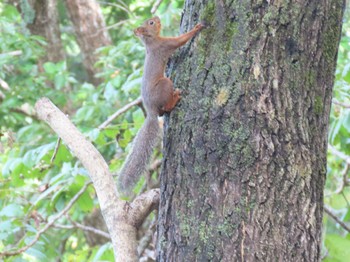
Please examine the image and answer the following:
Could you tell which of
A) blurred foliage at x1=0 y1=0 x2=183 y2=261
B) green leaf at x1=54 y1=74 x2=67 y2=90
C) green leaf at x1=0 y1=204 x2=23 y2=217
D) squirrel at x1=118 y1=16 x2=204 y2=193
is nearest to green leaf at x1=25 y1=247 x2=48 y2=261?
blurred foliage at x1=0 y1=0 x2=183 y2=261

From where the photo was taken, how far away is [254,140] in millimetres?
1539

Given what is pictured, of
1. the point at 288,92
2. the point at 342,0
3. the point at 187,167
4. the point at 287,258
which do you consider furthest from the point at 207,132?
the point at 342,0

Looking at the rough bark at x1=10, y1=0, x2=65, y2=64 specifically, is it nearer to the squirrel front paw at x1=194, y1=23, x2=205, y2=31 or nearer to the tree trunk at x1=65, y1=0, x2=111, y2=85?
the tree trunk at x1=65, y1=0, x2=111, y2=85

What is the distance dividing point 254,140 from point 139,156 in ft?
2.04

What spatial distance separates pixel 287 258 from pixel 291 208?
0.41 ft

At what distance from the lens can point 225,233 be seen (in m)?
1.51

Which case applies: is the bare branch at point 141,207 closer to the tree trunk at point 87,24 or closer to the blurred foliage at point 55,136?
the blurred foliage at point 55,136

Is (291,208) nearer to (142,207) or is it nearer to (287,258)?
(287,258)

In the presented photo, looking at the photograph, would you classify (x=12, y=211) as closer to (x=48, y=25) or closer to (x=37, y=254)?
(x=37, y=254)

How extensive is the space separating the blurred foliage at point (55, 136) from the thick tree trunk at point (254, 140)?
0.80 meters

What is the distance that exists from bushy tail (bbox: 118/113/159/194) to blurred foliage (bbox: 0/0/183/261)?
543 millimetres

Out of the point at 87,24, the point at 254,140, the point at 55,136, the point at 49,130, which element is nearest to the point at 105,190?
the point at 254,140

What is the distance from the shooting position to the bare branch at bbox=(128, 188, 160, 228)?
183cm

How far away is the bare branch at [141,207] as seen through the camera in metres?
1.83
